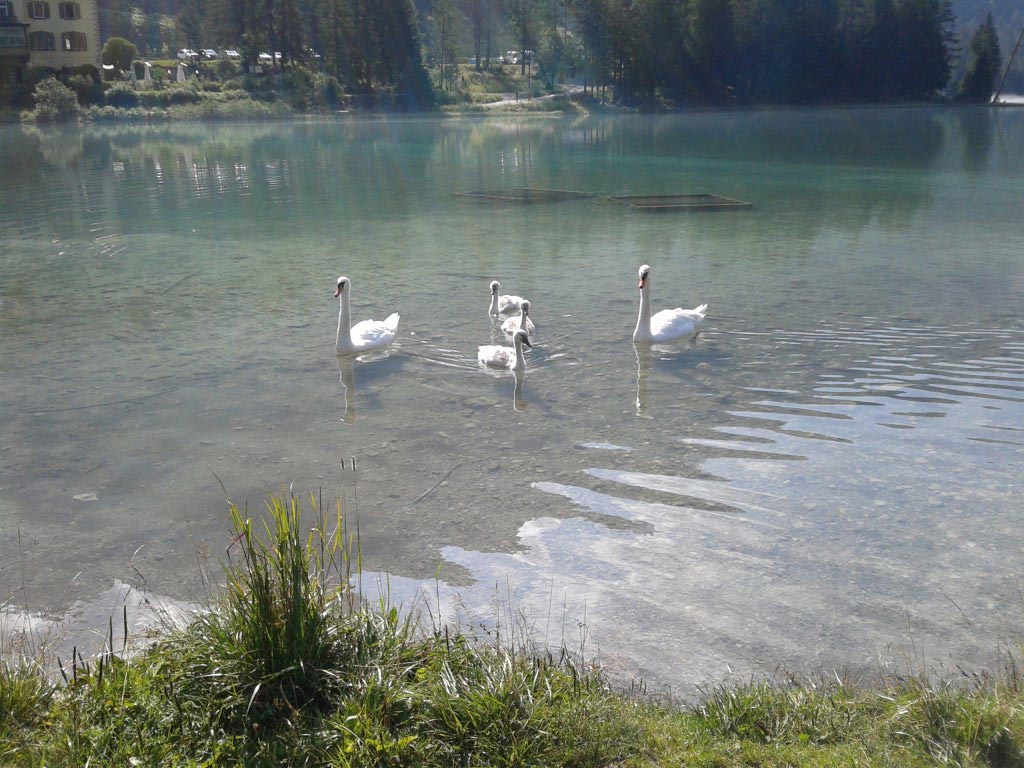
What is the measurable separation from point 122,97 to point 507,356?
223 feet

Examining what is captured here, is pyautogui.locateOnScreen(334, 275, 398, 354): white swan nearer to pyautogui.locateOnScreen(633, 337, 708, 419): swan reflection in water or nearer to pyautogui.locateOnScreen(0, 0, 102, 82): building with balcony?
pyautogui.locateOnScreen(633, 337, 708, 419): swan reflection in water

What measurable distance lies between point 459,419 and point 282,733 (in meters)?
5.06

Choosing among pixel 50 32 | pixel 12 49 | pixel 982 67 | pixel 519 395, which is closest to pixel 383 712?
pixel 519 395

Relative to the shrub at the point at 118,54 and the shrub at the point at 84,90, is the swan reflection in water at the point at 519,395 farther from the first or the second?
the shrub at the point at 118,54

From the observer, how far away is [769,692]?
4035 millimetres

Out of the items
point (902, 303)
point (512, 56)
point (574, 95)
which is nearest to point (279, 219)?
point (902, 303)

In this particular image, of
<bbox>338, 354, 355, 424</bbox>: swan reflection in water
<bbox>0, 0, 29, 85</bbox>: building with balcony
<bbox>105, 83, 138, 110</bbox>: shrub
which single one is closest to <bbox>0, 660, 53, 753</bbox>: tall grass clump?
<bbox>338, 354, 355, 424</bbox>: swan reflection in water

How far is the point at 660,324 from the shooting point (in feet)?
34.8

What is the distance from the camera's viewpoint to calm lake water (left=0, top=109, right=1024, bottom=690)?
17.6 feet

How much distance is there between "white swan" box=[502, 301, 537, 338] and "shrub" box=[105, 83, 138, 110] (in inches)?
2551

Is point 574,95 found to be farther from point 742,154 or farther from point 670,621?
point 670,621

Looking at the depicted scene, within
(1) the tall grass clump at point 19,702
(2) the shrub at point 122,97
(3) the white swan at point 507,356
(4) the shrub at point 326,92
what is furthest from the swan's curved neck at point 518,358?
(4) the shrub at point 326,92

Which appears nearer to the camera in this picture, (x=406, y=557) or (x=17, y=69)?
(x=406, y=557)

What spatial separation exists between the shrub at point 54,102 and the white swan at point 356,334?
60964 mm
